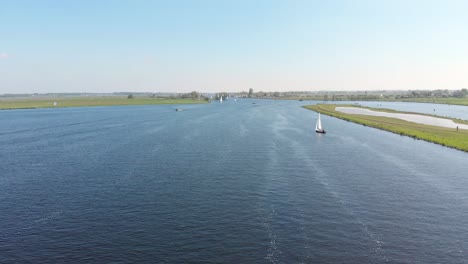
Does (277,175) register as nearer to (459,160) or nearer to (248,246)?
(248,246)

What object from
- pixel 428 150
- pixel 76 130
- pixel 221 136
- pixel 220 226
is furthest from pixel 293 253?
pixel 76 130

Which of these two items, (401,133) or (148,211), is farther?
(401,133)

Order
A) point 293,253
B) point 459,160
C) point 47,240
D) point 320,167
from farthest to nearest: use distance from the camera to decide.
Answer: point 459,160
point 320,167
point 47,240
point 293,253

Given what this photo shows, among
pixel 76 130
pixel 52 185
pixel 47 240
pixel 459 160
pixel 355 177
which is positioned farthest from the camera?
pixel 76 130

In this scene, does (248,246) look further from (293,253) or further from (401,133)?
(401,133)

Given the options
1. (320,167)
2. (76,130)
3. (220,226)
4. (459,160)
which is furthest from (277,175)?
(76,130)

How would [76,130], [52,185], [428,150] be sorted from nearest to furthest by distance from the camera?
1. [52,185]
2. [428,150]
3. [76,130]
